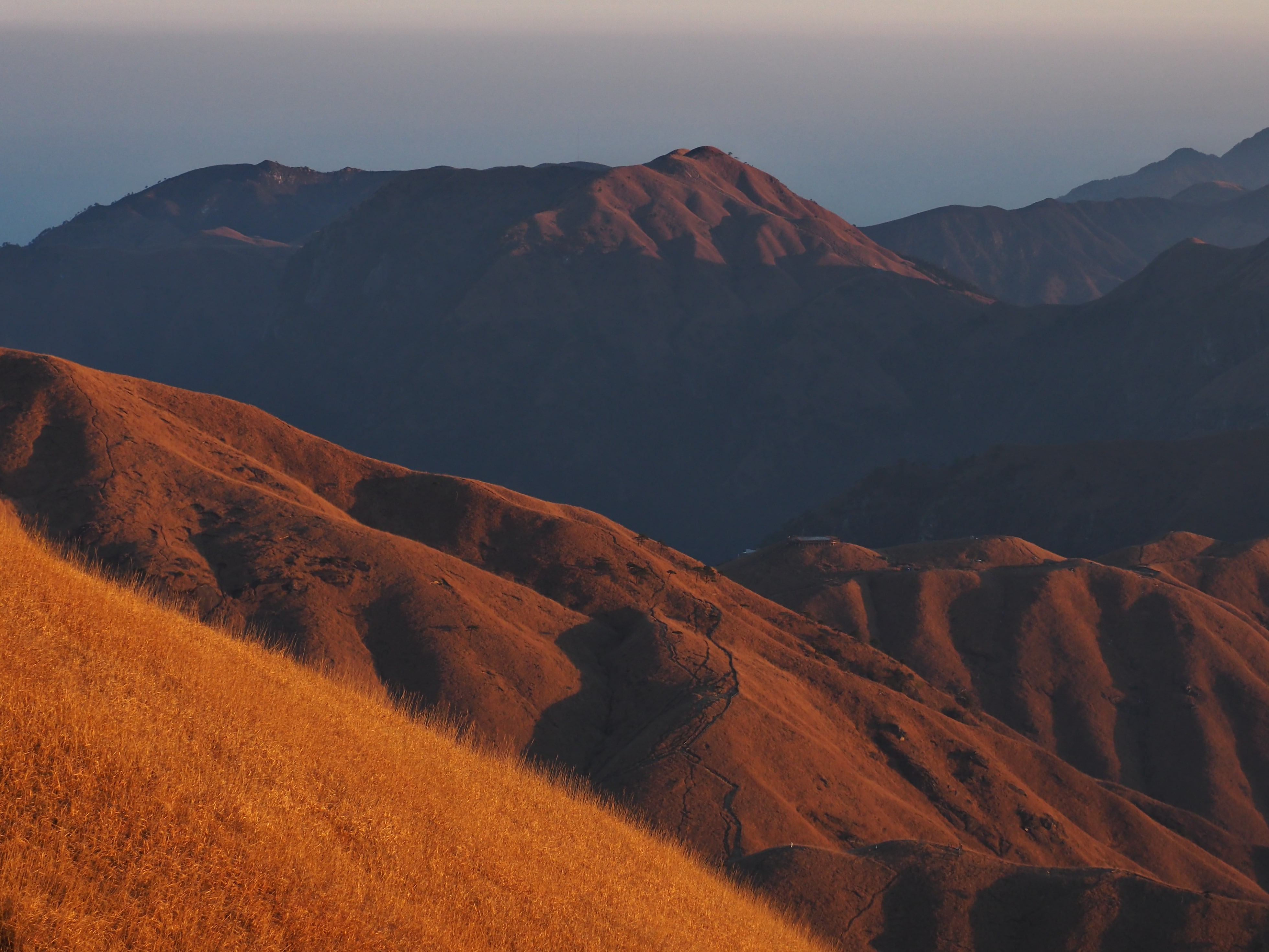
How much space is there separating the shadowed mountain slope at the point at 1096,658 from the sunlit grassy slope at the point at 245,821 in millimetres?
38896

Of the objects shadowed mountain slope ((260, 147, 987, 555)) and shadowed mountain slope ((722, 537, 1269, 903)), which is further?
shadowed mountain slope ((260, 147, 987, 555))

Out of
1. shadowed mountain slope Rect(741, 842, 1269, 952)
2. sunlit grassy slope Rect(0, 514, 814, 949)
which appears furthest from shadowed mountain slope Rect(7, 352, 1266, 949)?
sunlit grassy slope Rect(0, 514, 814, 949)

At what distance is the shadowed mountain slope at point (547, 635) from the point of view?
32094mm

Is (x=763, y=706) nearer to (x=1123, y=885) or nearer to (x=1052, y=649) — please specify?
(x=1123, y=885)

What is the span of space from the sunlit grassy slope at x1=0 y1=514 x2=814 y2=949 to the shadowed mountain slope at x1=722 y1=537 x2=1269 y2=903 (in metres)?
38.9

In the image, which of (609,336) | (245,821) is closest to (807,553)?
(245,821)

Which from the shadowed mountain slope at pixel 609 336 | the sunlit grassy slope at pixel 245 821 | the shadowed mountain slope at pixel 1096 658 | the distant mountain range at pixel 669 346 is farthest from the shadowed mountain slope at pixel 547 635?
the shadowed mountain slope at pixel 609 336

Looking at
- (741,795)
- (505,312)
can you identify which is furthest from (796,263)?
(741,795)

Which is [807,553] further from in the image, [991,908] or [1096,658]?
[991,908]

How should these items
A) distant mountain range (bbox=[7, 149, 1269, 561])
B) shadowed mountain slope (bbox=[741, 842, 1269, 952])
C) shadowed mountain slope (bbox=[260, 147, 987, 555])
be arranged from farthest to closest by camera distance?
shadowed mountain slope (bbox=[260, 147, 987, 555]) < distant mountain range (bbox=[7, 149, 1269, 561]) < shadowed mountain slope (bbox=[741, 842, 1269, 952])

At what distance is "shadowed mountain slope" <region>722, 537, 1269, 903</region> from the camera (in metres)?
54.3

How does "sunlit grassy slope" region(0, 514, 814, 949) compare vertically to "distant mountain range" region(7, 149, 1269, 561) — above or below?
below

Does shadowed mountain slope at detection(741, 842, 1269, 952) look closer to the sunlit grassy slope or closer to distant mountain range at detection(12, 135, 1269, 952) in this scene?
distant mountain range at detection(12, 135, 1269, 952)

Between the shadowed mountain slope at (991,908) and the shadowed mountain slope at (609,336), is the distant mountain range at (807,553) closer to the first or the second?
the shadowed mountain slope at (991,908)
